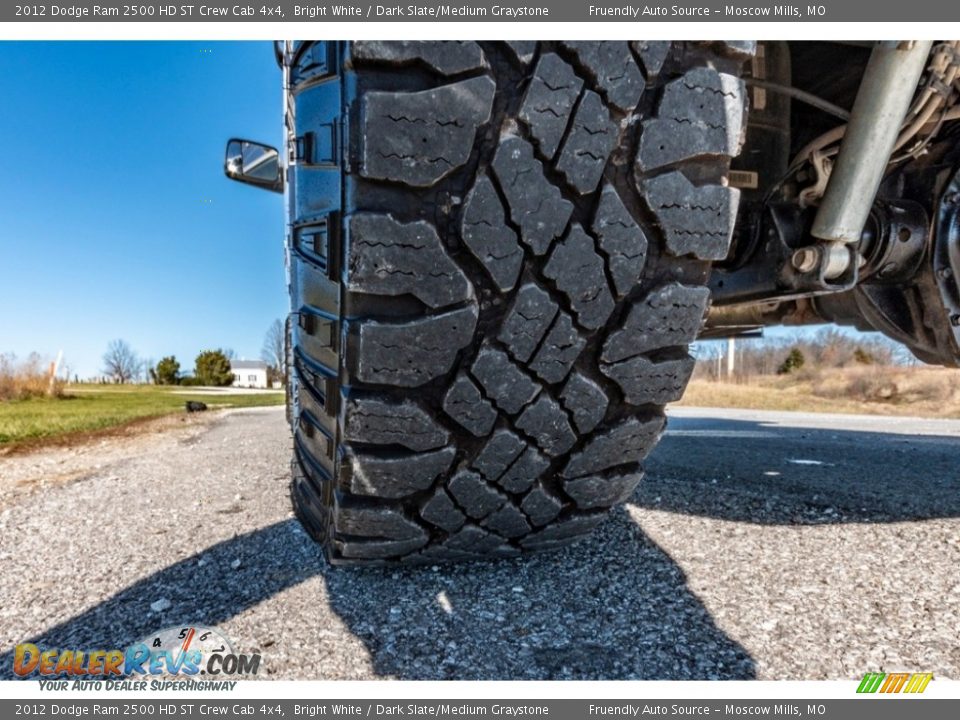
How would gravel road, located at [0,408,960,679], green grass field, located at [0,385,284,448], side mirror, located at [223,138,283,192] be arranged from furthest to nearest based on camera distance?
1. green grass field, located at [0,385,284,448]
2. side mirror, located at [223,138,283,192]
3. gravel road, located at [0,408,960,679]

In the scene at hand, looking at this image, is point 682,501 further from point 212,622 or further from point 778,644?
point 212,622

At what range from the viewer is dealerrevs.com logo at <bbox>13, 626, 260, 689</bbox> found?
880 mm

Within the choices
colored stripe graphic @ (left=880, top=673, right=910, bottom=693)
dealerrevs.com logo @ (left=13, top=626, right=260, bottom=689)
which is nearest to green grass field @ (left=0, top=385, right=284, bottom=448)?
dealerrevs.com logo @ (left=13, top=626, right=260, bottom=689)

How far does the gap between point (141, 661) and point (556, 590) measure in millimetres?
775

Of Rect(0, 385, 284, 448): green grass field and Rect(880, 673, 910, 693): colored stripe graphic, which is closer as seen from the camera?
Rect(880, 673, 910, 693): colored stripe graphic

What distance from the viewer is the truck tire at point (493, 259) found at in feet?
2.65

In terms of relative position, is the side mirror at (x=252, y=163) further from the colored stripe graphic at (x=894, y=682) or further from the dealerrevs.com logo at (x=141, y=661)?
the colored stripe graphic at (x=894, y=682)

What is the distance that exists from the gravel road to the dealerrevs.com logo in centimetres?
3

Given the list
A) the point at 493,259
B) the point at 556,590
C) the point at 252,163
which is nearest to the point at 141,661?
the point at 556,590

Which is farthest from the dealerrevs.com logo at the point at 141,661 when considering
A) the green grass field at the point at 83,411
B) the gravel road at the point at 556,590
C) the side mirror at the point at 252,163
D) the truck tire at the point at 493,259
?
the green grass field at the point at 83,411

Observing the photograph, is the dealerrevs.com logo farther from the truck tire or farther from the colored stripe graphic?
the colored stripe graphic

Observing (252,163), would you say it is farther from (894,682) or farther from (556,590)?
(894,682)

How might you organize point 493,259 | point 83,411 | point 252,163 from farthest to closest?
point 83,411 → point 252,163 → point 493,259

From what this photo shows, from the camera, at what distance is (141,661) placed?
2.95ft
